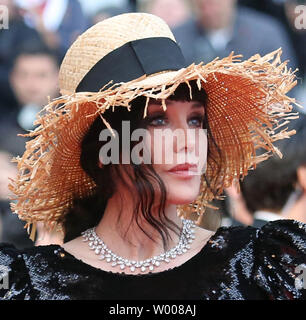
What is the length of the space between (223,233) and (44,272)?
602 millimetres

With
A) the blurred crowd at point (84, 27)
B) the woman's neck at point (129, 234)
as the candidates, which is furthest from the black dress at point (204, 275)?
the blurred crowd at point (84, 27)

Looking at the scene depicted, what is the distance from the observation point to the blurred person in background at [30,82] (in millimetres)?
4129

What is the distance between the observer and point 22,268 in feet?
7.61

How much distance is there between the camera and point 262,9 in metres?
4.45

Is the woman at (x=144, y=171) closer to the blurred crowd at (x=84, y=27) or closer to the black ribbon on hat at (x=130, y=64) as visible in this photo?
the black ribbon on hat at (x=130, y=64)

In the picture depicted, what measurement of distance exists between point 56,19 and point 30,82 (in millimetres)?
480

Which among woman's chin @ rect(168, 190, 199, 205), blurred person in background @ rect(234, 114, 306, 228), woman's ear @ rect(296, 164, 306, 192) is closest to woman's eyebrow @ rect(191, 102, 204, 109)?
woman's chin @ rect(168, 190, 199, 205)

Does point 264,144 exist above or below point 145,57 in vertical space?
below

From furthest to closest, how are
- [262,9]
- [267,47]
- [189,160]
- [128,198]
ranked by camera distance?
[262,9] → [267,47] → [128,198] → [189,160]

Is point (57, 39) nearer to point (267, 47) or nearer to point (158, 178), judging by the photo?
point (267, 47)

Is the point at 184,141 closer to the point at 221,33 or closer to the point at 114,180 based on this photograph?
the point at 114,180

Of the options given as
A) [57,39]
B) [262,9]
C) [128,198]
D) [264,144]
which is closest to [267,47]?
[262,9]

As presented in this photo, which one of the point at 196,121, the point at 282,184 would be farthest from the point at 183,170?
the point at 282,184

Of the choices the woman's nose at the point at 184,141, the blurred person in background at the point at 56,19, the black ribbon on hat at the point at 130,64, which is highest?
the blurred person in background at the point at 56,19
